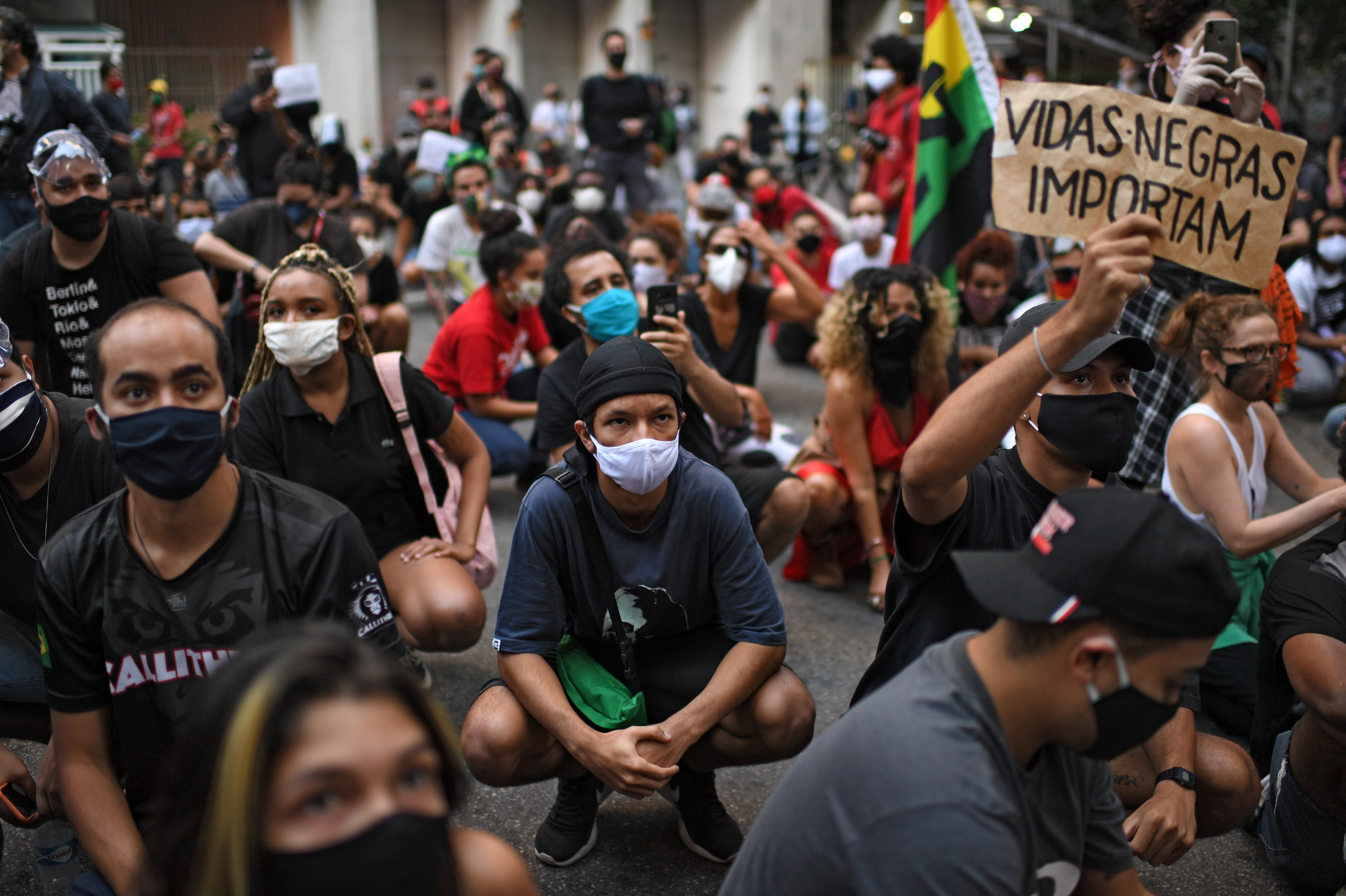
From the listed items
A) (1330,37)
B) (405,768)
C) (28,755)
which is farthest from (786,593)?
(1330,37)

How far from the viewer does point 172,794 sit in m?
1.52

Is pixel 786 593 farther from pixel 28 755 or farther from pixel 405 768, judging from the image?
pixel 405 768

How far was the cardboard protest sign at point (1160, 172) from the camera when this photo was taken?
8.77 ft

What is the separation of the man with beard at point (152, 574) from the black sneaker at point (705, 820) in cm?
116

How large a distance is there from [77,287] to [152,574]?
263cm

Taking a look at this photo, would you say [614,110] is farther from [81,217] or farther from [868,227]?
[81,217]

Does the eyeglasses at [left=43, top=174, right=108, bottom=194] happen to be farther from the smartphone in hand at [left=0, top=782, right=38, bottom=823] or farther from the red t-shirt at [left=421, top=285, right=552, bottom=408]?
the smartphone in hand at [left=0, top=782, right=38, bottom=823]

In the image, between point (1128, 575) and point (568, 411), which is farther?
point (568, 411)

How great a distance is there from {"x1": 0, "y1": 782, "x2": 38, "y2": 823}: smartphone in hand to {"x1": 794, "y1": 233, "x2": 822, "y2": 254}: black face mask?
7.40 metres

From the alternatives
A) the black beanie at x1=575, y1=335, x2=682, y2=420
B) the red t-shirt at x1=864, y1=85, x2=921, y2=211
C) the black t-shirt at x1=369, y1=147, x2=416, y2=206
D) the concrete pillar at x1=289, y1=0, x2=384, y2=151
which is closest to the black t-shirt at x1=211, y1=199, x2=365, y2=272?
the black beanie at x1=575, y1=335, x2=682, y2=420

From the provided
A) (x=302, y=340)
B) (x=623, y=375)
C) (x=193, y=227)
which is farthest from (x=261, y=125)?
(x=623, y=375)

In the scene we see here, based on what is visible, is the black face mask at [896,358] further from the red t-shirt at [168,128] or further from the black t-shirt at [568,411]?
the red t-shirt at [168,128]

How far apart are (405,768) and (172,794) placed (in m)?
0.37

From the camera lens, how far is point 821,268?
30.0 feet
